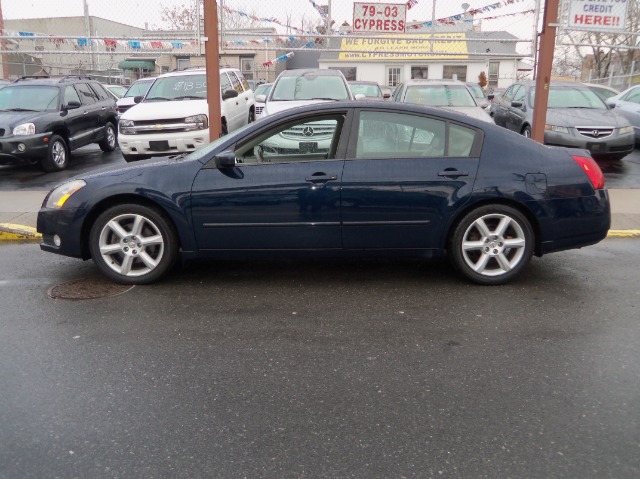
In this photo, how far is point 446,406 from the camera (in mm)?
3295

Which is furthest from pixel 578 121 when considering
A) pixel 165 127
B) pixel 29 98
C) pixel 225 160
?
pixel 29 98

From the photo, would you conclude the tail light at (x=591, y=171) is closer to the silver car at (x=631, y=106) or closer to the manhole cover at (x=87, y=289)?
the manhole cover at (x=87, y=289)

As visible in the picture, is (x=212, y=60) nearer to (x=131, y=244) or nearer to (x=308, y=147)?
(x=308, y=147)

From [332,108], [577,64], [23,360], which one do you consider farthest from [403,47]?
[23,360]

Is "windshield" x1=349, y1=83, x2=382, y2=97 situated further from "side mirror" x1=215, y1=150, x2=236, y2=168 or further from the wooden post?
"side mirror" x1=215, y1=150, x2=236, y2=168

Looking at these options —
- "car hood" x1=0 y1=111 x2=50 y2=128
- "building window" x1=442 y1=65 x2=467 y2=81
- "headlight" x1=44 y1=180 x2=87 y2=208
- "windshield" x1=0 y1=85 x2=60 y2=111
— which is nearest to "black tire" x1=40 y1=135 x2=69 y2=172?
"car hood" x1=0 y1=111 x2=50 y2=128

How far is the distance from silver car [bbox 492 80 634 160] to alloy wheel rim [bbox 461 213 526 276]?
6.51 metres

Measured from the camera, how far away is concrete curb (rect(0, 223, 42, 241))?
6.95 metres

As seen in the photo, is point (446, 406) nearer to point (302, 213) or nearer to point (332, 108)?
point (302, 213)

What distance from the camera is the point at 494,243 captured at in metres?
5.18

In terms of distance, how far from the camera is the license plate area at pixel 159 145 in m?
10.5

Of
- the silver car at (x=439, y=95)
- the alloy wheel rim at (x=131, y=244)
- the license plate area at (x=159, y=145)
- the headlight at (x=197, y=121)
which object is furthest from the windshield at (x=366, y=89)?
the alloy wheel rim at (x=131, y=244)

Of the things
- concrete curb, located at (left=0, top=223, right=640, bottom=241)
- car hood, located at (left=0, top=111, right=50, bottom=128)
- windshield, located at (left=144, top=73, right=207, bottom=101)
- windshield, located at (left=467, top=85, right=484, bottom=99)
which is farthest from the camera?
windshield, located at (left=467, top=85, right=484, bottom=99)

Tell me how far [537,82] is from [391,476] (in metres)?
7.32
